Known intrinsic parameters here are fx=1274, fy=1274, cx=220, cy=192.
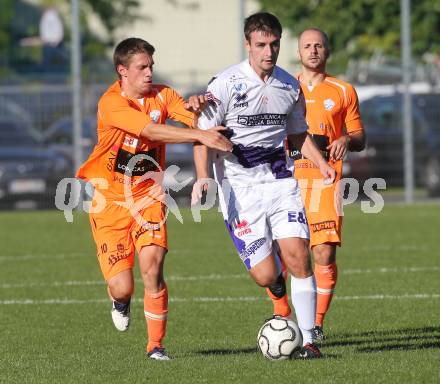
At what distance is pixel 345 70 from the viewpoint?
114ft

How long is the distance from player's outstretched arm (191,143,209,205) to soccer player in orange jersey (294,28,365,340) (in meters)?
1.75

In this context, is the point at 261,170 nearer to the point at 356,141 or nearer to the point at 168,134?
the point at 168,134

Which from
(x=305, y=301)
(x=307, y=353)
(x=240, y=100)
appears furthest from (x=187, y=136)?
(x=307, y=353)

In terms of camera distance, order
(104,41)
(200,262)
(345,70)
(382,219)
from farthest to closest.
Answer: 1. (104,41)
2. (345,70)
3. (382,219)
4. (200,262)

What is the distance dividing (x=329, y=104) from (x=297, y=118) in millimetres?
1530

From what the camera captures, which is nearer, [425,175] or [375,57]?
[425,175]

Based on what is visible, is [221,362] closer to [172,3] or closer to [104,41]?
[104,41]

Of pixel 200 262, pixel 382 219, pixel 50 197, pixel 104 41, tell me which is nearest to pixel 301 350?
pixel 200 262

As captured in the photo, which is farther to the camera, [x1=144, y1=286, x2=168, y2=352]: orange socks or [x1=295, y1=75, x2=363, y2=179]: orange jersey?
[x1=295, y1=75, x2=363, y2=179]: orange jersey

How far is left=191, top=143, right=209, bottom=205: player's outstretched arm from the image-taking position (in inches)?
320

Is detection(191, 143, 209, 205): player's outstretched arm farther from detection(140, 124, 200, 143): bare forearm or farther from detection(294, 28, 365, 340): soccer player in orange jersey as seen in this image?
detection(294, 28, 365, 340): soccer player in orange jersey

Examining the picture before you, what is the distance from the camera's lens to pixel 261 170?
28.4ft

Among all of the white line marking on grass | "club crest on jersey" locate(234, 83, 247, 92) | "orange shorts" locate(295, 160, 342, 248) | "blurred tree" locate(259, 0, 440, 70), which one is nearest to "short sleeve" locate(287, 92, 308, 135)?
"club crest on jersey" locate(234, 83, 247, 92)

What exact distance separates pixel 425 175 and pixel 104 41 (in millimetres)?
19016
